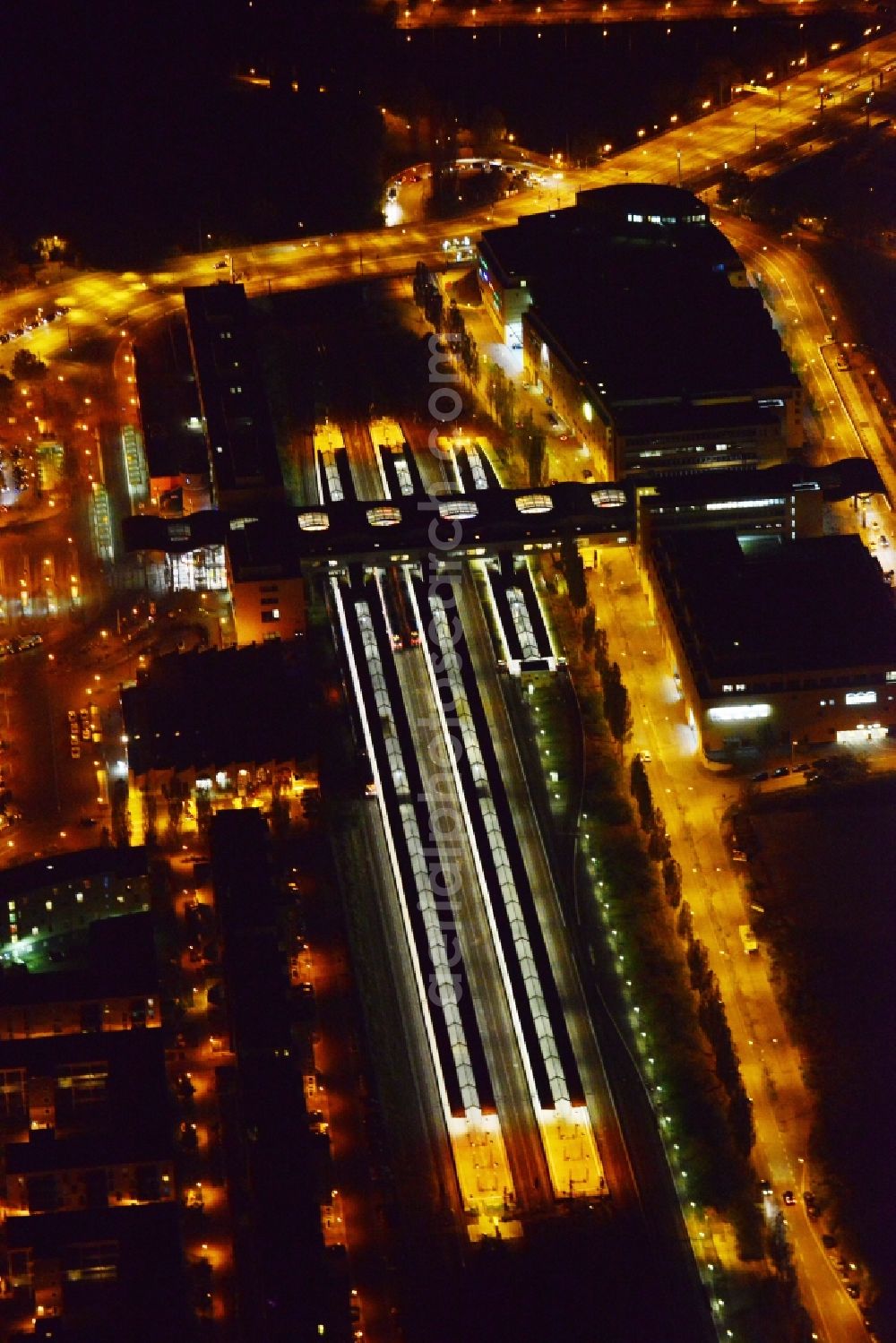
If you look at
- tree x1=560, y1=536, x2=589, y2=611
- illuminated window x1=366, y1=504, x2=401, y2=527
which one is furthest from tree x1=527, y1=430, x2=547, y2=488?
illuminated window x1=366, y1=504, x2=401, y2=527

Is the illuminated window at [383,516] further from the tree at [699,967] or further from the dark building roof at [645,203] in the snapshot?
the tree at [699,967]

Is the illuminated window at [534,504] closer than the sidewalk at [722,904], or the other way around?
the sidewalk at [722,904]

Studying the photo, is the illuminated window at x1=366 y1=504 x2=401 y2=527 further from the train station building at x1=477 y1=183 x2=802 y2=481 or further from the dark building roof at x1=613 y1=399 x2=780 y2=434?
the dark building roof at x1=613 y1=399 x2=780 y2=434

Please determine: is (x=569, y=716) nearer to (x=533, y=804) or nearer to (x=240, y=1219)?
(x=533, y=804)

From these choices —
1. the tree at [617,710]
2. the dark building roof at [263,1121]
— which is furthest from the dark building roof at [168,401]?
the dark building roof at [263,1121]

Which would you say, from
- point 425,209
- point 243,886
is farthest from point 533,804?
point 425,209

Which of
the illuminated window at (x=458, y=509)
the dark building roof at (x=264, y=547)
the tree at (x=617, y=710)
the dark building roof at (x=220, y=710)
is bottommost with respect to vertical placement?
the tree at (x=617, y=710)

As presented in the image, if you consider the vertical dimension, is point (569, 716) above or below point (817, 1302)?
above
